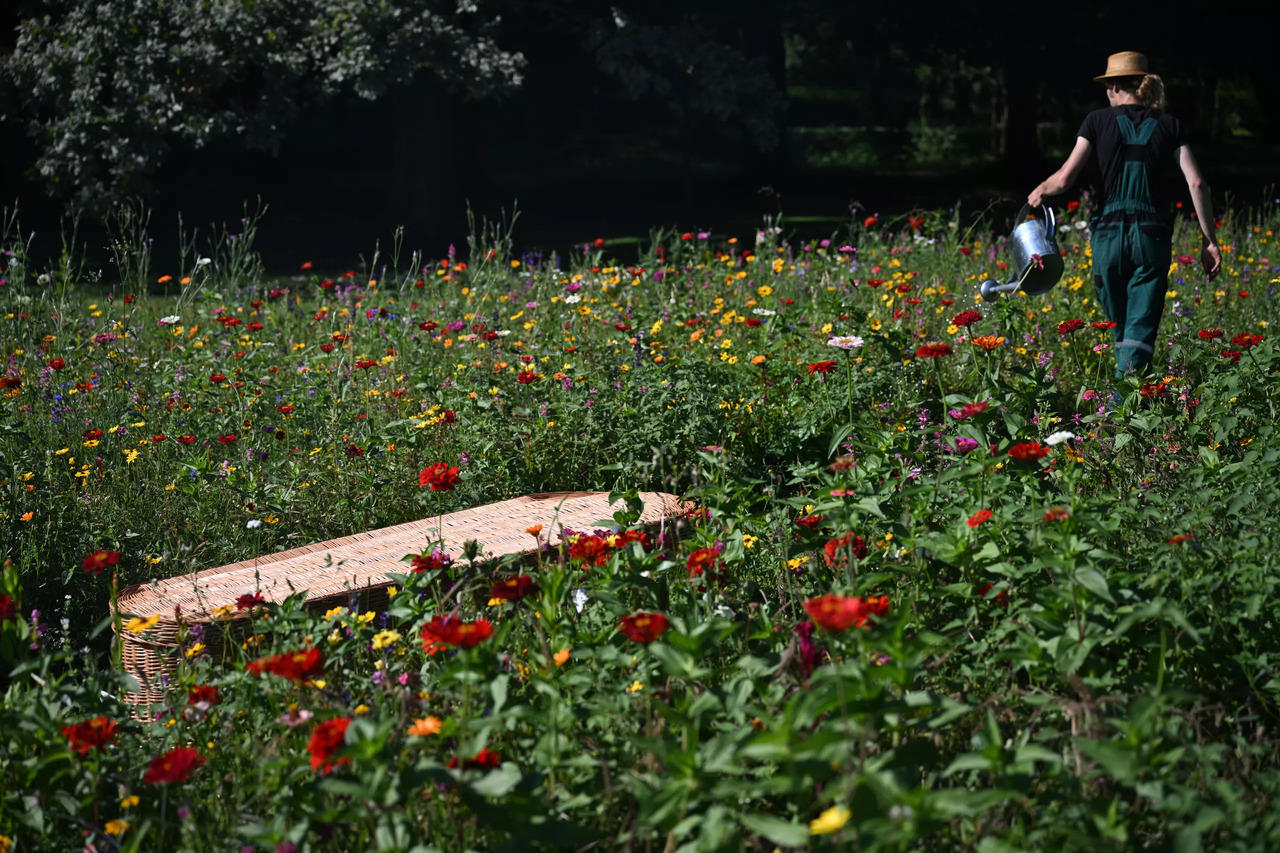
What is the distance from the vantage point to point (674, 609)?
2.79 m

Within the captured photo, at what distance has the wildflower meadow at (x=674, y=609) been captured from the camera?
178 centimetres

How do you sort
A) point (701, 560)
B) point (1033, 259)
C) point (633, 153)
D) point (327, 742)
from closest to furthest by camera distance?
point (327, 742) < point (701, 560) < point (1033, 259) < point (633, 153)

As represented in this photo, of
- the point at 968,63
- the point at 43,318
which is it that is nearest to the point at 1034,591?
the point at 43,318

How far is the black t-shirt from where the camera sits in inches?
177

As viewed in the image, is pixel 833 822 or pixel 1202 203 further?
pixel 1202 203

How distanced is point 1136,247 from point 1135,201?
0.18 metres

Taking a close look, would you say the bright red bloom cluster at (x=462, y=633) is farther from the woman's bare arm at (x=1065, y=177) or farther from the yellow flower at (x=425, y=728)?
the woman's bare arm at (x=1065, y=177)

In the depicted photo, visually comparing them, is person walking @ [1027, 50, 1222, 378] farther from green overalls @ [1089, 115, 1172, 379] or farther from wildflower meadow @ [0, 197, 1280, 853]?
wildflower meadow @ [0, 197, 1280, 853]

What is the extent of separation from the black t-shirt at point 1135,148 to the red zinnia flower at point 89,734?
13.1ft

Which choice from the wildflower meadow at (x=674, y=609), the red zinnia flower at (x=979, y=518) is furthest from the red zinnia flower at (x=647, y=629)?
the red zinnia flower at (x=979, y=518)

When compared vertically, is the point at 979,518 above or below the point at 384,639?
above

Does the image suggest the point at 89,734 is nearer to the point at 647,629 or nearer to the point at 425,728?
the point at 425,728

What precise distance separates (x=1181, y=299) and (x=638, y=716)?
15.0 feet

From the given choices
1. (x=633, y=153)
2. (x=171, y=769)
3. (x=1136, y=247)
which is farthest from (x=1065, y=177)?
(x=633, y=153)
